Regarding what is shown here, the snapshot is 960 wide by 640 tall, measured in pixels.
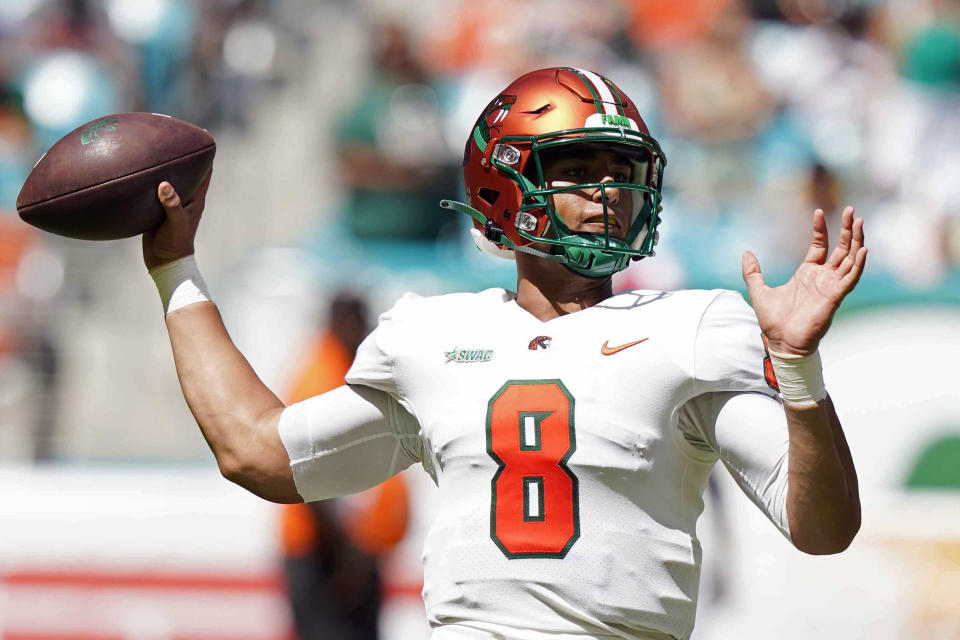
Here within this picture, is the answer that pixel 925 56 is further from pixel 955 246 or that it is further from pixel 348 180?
pixel 348 180

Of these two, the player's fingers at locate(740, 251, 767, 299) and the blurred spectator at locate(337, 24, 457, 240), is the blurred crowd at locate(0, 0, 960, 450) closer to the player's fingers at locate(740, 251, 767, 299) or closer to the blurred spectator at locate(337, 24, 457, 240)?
the blurred spectator at locate(337, 24, 457, 240)

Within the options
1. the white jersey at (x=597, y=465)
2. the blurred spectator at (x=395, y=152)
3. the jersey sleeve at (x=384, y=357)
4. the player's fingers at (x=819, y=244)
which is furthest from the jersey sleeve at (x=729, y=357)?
the blurred spectator at (x=395, y=152)

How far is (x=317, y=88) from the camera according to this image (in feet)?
27.3

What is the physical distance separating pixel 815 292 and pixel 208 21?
690cm

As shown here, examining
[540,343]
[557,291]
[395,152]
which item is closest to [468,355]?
[540,343]

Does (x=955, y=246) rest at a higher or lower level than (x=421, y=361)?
lower

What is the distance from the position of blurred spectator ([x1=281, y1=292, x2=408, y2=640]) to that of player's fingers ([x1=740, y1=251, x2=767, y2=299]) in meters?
3.42

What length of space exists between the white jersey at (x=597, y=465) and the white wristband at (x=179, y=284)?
620 mm

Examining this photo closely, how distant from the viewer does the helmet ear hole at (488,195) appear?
2.55 meters

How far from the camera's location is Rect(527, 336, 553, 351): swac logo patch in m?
2.32

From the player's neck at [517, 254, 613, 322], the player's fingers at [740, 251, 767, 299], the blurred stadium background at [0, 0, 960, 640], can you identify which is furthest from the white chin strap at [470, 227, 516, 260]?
the blurred stadium background at [0, 0, 960, 640]

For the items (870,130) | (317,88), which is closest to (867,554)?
(870,130)

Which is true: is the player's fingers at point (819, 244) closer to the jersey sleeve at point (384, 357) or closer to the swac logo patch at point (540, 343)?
the swac logo patch at point (540, 343)

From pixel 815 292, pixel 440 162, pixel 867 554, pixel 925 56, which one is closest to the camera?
pixel 815 292
